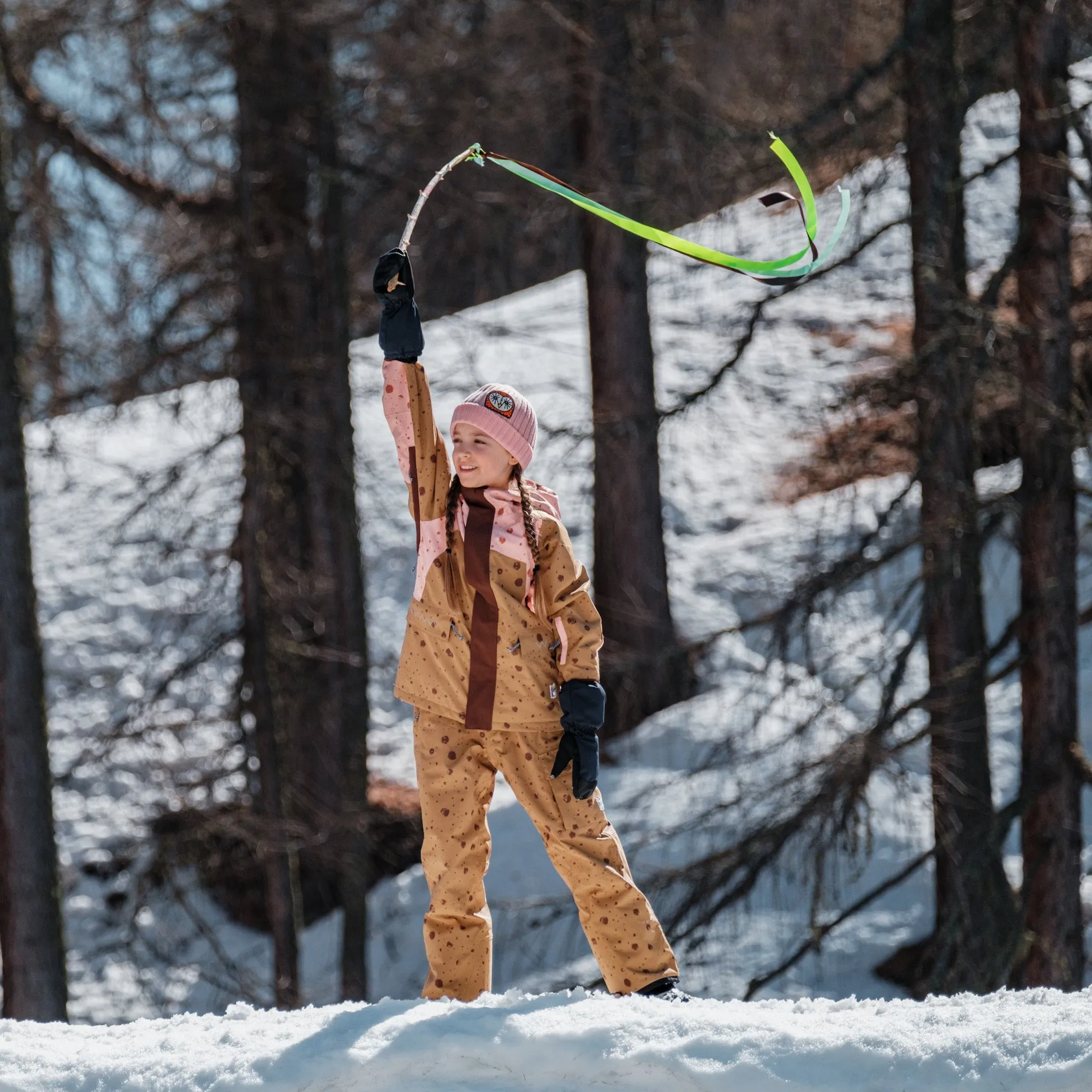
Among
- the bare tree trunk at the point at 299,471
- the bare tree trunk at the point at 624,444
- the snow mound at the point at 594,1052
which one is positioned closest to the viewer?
the snow mound at the point at 594,1052

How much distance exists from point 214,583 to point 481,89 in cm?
584

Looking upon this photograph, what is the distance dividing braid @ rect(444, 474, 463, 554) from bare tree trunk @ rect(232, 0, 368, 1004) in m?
5.21

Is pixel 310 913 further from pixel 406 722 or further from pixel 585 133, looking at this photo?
pixel 585 133

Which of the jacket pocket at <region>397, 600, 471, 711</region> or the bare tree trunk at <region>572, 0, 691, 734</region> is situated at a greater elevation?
the bare tree trunk at <region>572, 0, 691, 734</region>

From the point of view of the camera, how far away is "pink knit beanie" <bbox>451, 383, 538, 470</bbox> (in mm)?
3828

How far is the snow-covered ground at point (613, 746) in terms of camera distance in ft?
21.4

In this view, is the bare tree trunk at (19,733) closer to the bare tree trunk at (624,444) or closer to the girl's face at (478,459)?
the bare tree trunk at (624,444)

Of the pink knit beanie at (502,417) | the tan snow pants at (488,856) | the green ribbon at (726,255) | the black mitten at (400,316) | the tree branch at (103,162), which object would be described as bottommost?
the tan snow pants at (488,856)

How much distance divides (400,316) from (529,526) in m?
0.66

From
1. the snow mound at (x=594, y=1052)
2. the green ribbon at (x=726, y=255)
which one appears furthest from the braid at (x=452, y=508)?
the snow mound at (x=594, y=1052)

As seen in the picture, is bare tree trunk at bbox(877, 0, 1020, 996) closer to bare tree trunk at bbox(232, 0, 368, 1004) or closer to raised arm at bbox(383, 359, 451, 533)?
raised arm at bbox(383, 359, 451, 533)

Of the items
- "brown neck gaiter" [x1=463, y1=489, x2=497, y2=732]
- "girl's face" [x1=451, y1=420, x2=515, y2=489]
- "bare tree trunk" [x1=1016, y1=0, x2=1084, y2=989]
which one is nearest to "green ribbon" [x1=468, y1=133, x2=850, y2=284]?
"girl's face" [x1=451, y1=420, x2=515, y2=489]

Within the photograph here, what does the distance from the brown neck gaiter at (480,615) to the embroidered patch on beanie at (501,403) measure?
23 cm

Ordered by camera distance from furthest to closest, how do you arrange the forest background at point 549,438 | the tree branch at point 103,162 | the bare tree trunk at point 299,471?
the tree branch at point 103,162 → the bare tree trunk at point 299,471 → the forest background at point 549,438
